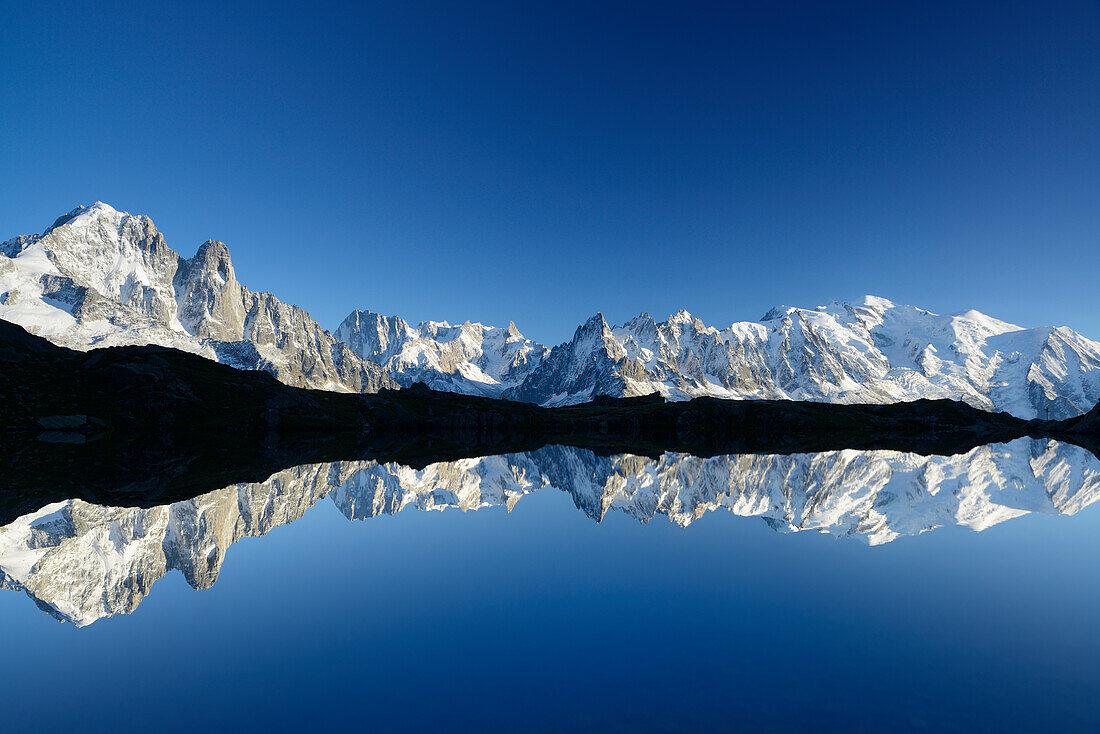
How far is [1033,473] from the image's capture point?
212ft

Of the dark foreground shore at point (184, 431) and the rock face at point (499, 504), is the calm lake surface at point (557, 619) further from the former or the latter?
the dark foreground shore at point (184, 431)

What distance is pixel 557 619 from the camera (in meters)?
18.0

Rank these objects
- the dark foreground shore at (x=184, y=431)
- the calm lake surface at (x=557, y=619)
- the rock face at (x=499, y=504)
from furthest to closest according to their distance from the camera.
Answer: the dark foreground shore at (x=184, y=431) → the rock face at (x=499, y=504) → the calm lake surface at (x=557, y=619)

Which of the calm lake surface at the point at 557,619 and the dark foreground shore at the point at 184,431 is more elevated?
the dark foreground shore at the point at 184,431

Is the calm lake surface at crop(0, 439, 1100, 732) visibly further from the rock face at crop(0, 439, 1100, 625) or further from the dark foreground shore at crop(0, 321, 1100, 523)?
the dark foreground shore at crop(0, 321, 1100, 523)

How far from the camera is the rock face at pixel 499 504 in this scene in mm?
24250

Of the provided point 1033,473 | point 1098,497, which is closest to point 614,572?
point 1098,497

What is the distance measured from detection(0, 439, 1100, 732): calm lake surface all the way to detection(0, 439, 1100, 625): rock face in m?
0.27

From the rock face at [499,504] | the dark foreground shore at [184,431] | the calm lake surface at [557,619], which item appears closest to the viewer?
the calm lake surface at [557,619]

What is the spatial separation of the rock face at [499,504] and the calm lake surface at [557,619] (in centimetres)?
27

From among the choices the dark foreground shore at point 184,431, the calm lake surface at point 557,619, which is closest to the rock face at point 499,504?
the calm lake surface at point 557,619

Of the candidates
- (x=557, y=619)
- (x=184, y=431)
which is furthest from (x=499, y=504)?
(x=184, y=431)

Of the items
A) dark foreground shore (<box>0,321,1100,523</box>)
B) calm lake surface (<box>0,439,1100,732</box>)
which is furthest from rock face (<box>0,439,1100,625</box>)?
dark foreground shore (<box>0,321,1100,523</box>)

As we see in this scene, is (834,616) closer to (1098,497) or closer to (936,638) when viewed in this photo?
(936,638)
